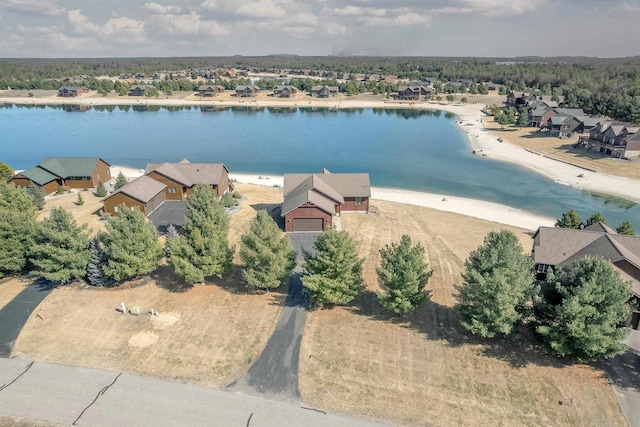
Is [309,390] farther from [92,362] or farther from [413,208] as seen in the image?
[413,208]

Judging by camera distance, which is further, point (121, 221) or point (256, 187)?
point (256, 187)

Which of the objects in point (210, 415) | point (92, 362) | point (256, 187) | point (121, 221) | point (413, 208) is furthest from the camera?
point (256, 187)

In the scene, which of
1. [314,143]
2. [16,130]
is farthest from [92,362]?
[16,130]

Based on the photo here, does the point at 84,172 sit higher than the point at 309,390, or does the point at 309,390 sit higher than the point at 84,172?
the point at 84,172

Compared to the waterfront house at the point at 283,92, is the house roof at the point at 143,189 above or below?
below

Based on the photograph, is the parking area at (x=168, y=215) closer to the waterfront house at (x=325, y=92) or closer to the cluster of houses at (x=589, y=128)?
the cluster of houses at (x=589, y=128)

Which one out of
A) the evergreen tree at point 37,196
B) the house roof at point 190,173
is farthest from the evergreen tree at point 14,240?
the house roof at point 190,173
